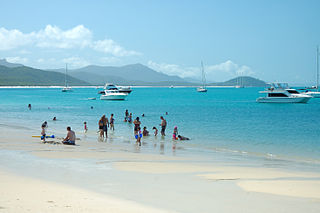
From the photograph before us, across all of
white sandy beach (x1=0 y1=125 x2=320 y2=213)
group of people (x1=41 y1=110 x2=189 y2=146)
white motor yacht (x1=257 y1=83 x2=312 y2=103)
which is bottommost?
white sandy beach (x1=0 y1=125 x2=320 y2=213)

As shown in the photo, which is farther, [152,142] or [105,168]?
[152,142]

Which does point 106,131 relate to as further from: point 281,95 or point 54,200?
point 281,95

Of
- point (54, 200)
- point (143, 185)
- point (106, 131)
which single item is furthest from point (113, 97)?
point (54, 200)

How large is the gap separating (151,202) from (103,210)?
1468mm

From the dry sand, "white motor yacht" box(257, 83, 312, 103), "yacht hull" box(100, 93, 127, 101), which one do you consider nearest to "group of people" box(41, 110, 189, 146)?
the dry sand

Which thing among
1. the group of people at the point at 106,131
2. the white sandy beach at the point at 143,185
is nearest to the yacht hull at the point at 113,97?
the group of people at the point at 106,131

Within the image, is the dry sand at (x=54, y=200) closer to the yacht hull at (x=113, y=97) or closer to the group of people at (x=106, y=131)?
the group of people at (x=106, y=131)

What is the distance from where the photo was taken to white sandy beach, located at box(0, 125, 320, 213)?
9117mm

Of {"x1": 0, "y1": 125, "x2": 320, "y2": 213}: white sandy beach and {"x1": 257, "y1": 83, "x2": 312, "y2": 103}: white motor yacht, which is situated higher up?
{"x1": 257, "y1": 83, "x2": 312, "y2": 103}: white motor yacht

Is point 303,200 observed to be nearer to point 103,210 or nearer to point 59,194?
point 103,210

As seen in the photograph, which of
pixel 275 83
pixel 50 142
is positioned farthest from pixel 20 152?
pixel 275 83

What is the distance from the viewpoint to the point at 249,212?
892 centimetres

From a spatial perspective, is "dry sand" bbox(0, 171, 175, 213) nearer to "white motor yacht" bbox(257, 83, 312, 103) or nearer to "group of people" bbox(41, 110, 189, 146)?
"group of people" bbox(41, 110, 189, 146)

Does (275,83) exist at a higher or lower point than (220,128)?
higher
